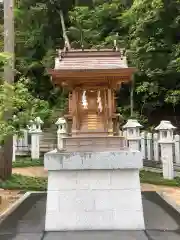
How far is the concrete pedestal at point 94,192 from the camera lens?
24.9ft

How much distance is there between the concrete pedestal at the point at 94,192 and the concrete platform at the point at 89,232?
11.6 inches

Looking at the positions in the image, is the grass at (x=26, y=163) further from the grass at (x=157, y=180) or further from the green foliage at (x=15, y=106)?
the green foliage at (x=15, y=106)

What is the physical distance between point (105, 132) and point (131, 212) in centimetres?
193

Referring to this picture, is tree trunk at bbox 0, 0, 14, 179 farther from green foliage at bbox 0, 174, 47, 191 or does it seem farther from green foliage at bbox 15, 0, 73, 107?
green foliage at bbox 15, 0, 73, 107

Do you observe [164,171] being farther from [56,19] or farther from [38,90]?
[56,19]

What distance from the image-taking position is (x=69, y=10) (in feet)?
89.7

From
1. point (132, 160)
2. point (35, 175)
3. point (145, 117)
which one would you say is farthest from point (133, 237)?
point (145, 117)

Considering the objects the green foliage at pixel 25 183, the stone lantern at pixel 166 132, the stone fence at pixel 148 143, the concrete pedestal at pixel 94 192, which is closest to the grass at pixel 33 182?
the green foliage at pixel 25 183

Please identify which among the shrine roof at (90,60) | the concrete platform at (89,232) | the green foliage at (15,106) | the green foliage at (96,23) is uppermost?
the green foliage at (96,23)

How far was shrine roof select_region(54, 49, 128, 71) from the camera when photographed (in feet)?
26.7

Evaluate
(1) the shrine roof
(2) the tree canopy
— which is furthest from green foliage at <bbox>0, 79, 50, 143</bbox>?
(2) the tree canopy

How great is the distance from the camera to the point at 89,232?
290 inches

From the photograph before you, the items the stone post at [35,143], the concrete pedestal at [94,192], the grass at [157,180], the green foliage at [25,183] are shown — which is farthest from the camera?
the stone post at [35,143]

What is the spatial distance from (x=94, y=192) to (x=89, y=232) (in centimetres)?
82
